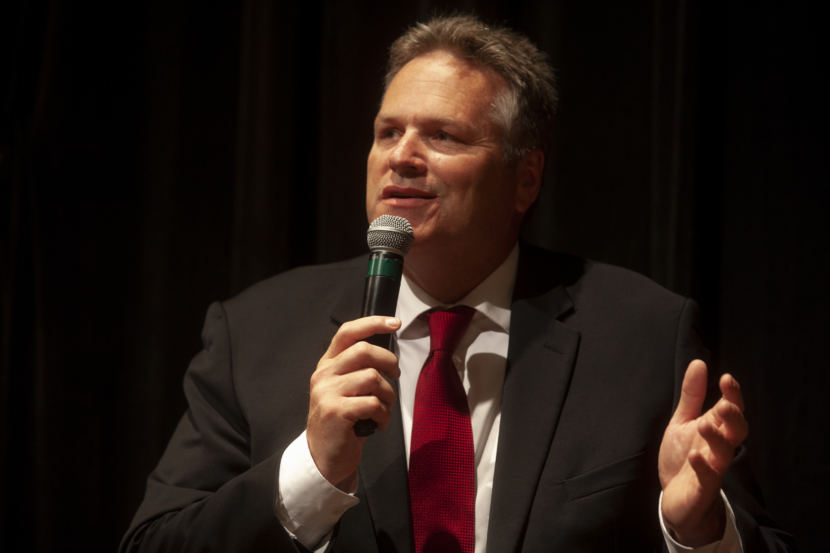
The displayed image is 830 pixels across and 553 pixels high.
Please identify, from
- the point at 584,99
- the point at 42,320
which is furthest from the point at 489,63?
the point at 42,320

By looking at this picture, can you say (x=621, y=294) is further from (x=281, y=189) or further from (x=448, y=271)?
(x=281, y=189)

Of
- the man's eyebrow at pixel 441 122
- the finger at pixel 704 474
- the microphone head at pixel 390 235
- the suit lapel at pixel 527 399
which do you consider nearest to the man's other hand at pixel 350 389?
the microphone head at pixel 390 235

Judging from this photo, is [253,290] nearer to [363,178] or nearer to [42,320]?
[363,178]

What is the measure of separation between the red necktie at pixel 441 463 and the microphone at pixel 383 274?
29 centimetres

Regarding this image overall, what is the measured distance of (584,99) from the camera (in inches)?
85.7

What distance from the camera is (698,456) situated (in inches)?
48.3

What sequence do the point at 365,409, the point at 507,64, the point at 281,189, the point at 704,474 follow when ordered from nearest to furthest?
the point at 365,409 < the point at 704,474 < the point at 507,64 < the point at 281,189

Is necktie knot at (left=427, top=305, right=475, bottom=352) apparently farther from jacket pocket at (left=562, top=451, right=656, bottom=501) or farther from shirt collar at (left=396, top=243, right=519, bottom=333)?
jacket pocket at (left=562, top=451, right=656, bottom=501)

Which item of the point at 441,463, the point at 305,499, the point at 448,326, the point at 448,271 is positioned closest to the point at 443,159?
the point at 448,271

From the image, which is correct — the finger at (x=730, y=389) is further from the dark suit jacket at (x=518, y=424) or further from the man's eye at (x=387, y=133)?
the man's eye at (x=387, y=133)

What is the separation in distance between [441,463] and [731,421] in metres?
0.50

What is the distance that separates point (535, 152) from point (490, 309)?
0.41 metres

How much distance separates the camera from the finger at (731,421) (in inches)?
47.4

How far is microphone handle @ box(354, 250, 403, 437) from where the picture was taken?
4.00ft
